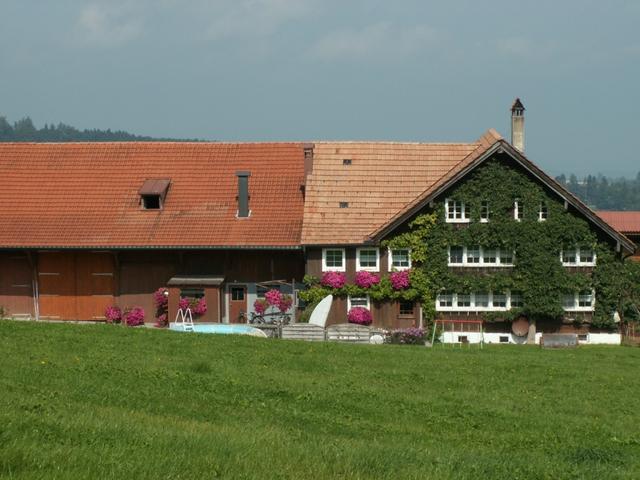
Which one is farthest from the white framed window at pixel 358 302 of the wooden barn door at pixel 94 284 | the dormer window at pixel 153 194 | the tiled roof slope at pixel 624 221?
the tiled roof slope at pixel 624 221

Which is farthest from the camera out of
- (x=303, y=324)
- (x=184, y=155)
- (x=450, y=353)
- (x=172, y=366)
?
(x=184, y=155)

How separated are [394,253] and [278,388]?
19.0 m

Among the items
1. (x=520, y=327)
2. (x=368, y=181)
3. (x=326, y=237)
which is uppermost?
(x=368, y=181)

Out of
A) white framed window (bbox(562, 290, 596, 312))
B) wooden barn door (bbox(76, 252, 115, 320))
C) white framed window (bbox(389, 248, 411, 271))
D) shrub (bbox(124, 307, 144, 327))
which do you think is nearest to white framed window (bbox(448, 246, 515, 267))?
white framed window (bbox(389, 248, 411, 271))

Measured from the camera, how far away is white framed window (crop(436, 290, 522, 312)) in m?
37.9

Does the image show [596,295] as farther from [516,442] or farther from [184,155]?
[516,442]

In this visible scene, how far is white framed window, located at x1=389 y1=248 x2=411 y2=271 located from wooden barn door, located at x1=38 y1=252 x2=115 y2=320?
10.6m

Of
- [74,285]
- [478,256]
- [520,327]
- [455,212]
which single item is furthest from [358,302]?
[74,285]

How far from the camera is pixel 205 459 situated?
11055 millimetres

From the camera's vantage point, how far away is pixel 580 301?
37.8 meters

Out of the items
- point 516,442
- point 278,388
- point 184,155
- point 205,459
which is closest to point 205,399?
point 278,388

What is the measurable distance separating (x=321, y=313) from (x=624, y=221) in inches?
1659

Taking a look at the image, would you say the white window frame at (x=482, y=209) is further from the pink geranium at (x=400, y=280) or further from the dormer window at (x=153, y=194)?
the dormer window at (x=153, y=194)

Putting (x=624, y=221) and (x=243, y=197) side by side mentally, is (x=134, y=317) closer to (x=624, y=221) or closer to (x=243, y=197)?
(x=243, y=197)
